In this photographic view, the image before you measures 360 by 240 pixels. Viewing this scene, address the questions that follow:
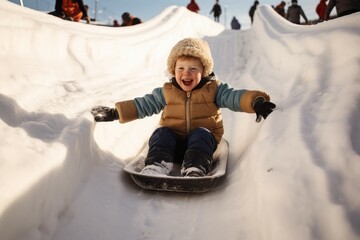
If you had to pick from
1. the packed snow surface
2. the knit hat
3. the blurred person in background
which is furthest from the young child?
the blurred person in background

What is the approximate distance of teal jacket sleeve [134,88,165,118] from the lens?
2090 millimetres

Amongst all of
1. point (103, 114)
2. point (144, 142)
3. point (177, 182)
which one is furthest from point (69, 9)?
point (177, 182)

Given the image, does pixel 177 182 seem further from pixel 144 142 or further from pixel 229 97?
pixel 144 142

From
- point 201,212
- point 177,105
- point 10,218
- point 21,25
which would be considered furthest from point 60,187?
point 21,25

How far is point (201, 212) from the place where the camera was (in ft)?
4.59

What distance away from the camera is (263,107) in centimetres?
174

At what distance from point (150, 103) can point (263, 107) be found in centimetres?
86

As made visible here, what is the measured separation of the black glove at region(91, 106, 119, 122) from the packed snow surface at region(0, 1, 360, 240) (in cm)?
7

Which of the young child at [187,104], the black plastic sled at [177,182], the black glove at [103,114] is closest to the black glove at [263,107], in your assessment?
the young child at [187,104]

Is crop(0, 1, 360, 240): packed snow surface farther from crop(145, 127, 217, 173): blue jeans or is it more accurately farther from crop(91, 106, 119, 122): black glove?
crop(145, 127, 217, 173): blue jeans

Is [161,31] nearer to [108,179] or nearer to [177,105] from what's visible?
[177,105]

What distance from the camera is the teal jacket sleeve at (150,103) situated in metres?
2.09

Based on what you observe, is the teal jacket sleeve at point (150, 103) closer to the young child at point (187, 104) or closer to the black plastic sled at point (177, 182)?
the young child at point (187, 104)

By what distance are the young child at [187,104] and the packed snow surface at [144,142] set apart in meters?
0.22
